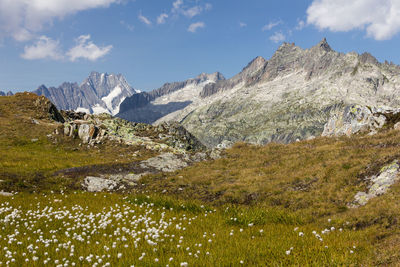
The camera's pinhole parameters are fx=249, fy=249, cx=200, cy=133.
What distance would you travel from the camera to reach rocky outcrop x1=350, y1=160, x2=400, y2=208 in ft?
41.0

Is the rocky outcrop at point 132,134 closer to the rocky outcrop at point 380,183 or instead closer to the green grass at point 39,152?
the green grass at point 39,152

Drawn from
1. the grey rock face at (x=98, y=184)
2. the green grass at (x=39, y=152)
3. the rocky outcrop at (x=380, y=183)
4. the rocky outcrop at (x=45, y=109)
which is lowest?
the grey rock face at (x=98, y=184)

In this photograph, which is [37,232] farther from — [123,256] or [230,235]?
[230,235]

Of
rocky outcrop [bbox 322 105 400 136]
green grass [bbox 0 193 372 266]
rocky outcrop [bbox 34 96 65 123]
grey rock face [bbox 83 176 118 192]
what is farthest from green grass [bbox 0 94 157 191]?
rocky outcrop [bbox 322 105 400 136]

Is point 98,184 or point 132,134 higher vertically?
point 132,134

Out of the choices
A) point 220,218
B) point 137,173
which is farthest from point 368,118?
point 220,218

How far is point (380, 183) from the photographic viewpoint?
13125 millimetres

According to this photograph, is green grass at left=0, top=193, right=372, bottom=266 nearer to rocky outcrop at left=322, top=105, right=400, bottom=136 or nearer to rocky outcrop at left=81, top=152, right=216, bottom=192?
rocky outcrop at left=81, top=152, right=216, bottom=192

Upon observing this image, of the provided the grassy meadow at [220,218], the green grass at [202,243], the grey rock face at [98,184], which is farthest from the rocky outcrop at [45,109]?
the green grass at [202,243]

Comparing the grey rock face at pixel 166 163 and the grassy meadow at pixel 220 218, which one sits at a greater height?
the grey rock face at pixel 166 163

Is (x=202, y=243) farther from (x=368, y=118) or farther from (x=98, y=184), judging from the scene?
(x=368, y=118)

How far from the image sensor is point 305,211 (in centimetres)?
1305

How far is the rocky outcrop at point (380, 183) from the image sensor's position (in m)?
12.5

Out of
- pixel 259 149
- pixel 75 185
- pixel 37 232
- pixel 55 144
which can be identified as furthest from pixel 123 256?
pixel 55 144
